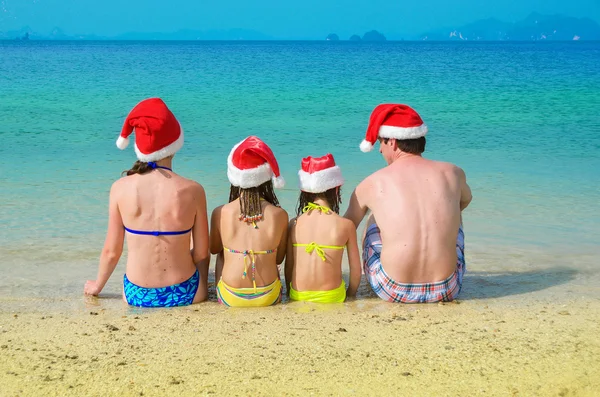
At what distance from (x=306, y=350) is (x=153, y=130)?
4.76 feet

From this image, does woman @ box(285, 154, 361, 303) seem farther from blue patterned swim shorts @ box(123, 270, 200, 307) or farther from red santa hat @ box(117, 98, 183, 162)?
red santa hat @ box(117, 98, 183, 162)

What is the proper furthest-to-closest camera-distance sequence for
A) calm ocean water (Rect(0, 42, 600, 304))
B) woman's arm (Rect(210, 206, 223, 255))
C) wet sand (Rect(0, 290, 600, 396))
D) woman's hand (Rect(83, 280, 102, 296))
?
calm ocean water (Rect(0, 42, 600, 304)) < woman's hand (Rect(83, 280, 102, 296)) < woman's arm (Rect(210, 206, 223, 255)) < wet sand (Rect(0, 290, 600, 396))

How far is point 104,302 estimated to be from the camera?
4.30 metres

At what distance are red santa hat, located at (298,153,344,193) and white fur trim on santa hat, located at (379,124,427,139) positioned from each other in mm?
365

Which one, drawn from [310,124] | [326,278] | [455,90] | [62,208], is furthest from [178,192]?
[455,90]

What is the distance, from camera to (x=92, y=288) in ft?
14.4

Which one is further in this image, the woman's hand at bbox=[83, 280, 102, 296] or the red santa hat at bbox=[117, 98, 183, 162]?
the woman's hand at bbox=[83, 280, 102, 296]

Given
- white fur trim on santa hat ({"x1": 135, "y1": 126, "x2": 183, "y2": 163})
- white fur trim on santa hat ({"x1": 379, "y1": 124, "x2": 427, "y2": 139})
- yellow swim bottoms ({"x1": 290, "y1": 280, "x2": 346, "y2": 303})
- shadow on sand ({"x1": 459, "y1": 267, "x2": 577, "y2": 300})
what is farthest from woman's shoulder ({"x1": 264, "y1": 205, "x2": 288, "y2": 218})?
shadow on sand ({"x1": 459, "y1": 267, "x2": 577, "y2": 300})

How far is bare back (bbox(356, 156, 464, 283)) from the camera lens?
406cm

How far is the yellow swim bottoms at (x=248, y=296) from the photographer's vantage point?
4125 millimetres

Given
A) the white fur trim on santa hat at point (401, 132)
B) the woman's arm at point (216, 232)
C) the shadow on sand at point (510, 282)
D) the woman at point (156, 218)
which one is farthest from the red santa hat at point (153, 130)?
the shadow on sand at point (510, 282)

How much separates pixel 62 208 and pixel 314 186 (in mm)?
3588

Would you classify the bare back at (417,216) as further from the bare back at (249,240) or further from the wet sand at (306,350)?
the bare back at (249,240)

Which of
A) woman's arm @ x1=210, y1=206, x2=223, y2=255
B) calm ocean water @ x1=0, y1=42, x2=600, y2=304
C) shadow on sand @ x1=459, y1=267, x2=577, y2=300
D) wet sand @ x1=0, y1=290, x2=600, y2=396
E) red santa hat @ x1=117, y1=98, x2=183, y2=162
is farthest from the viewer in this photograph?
calm ocean water @ x1=0, y1=42, x2=600, y2=304
